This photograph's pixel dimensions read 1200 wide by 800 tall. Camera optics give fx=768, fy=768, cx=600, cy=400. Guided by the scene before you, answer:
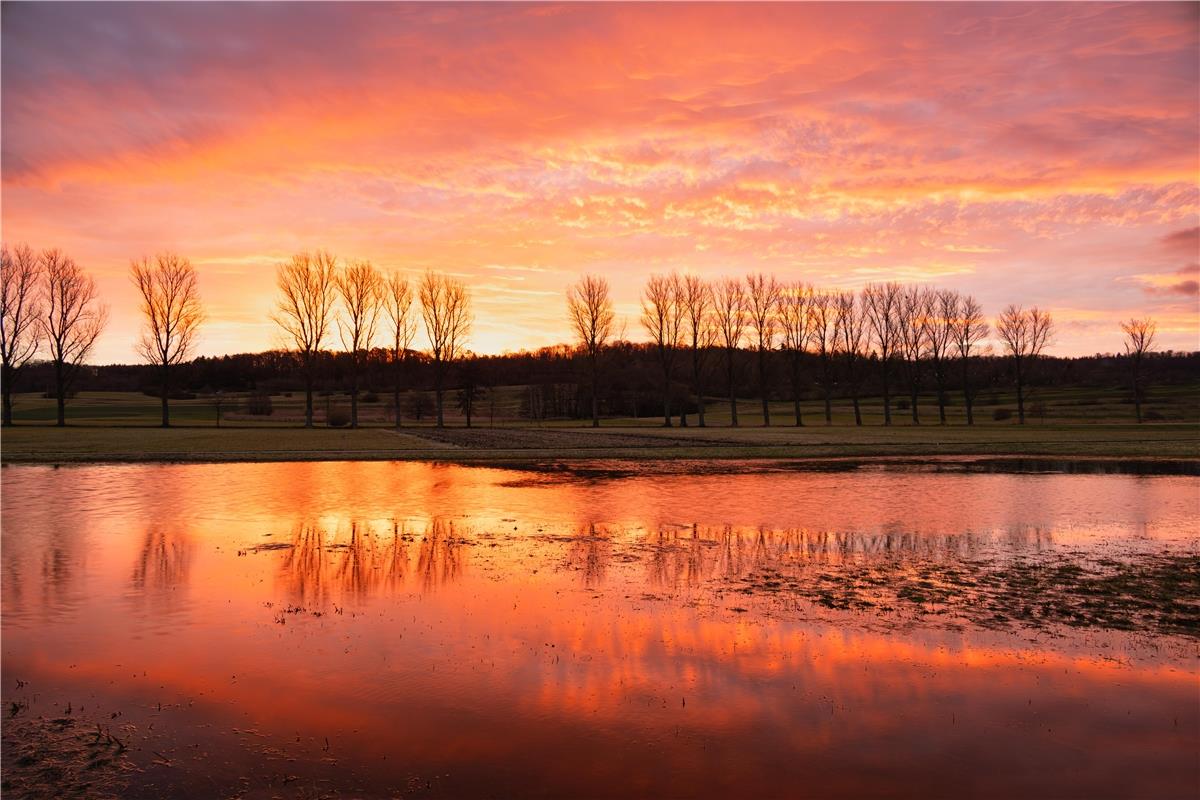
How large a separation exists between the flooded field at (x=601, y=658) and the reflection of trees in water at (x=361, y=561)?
0.36 ft

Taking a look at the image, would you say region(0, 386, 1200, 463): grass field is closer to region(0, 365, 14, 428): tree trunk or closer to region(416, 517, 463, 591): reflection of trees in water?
region(0, 365, 14, 428): tree trunk

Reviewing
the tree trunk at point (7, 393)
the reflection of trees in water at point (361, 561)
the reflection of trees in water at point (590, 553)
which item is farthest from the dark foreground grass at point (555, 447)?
the reflection of trees in water at point (590, 553)

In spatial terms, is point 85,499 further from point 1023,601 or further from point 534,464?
point 1023,601

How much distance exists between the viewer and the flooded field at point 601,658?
6934mm

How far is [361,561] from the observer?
51.4 feet

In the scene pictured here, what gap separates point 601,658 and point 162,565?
10.4 m

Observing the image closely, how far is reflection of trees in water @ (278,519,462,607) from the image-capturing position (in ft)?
43.9

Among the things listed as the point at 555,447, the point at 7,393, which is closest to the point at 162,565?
the point at 555,447

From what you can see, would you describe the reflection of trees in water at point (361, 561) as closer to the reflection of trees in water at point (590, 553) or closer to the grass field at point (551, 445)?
the reflection of trees in water at point (590, 553)

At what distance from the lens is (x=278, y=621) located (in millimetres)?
11477

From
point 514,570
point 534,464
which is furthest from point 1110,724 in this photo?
point 534,464

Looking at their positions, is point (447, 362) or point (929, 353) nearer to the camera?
point (447, 362)

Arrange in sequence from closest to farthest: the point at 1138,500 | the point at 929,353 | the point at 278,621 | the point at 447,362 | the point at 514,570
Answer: the point at 278,621
the point at 514,570
the point at 1138,500
the point at 447,362
the point at 929,353

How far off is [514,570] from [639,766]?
8.09m
